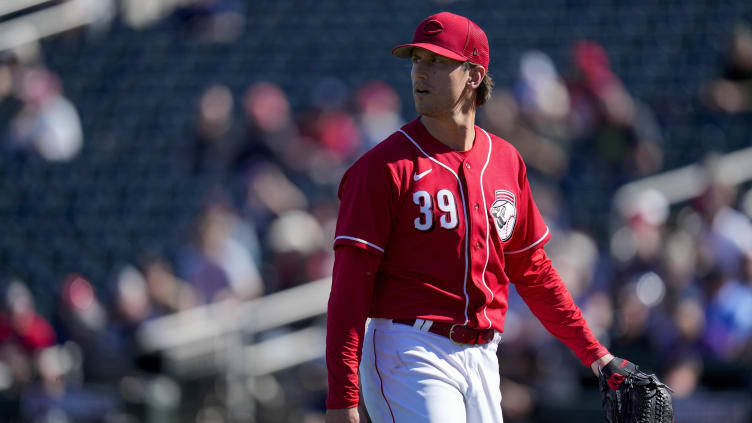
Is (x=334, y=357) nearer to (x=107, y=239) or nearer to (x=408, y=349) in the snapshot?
(x=408, y=349)

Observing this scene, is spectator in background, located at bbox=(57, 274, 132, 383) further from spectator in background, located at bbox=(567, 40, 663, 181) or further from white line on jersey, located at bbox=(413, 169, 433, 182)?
white line on jersey, located at bbox=(413, 169, 433, 182)

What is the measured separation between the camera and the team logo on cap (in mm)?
3355

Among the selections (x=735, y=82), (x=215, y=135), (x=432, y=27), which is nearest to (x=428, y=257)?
(x=432, y=27)

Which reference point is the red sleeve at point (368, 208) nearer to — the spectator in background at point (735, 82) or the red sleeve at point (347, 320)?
the red sleeve at point (347, 320)

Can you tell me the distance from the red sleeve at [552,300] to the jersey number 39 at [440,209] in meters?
0.42

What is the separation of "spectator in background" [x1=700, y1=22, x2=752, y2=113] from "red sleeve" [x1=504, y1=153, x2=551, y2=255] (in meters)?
6.39

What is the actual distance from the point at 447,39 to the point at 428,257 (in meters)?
0.68

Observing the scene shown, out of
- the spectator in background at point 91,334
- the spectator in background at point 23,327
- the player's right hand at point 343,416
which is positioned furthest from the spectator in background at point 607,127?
the player's right hand at point 343,416

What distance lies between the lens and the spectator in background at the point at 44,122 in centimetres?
1040

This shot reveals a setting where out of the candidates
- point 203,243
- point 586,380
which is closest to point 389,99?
point 203,243

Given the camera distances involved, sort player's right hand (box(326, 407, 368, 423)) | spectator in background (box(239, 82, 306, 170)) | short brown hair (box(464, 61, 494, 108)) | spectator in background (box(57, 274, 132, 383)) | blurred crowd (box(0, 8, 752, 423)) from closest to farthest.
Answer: player's right hand (box(326, 407, 368, 423))
short brown hair (box(464, 61, 494, 108))
blurred crowd (box(0, 8, 752, 423))
spectator in background (box(57, 274, 132, 383))
spectator in background (box(239, 82, 306, 170))

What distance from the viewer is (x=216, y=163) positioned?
10.2 m

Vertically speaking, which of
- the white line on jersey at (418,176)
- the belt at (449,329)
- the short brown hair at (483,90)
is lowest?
the belt at (449,329)

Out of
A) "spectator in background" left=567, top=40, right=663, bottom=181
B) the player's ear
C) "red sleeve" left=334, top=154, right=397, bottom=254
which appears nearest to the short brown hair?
the player's ear
